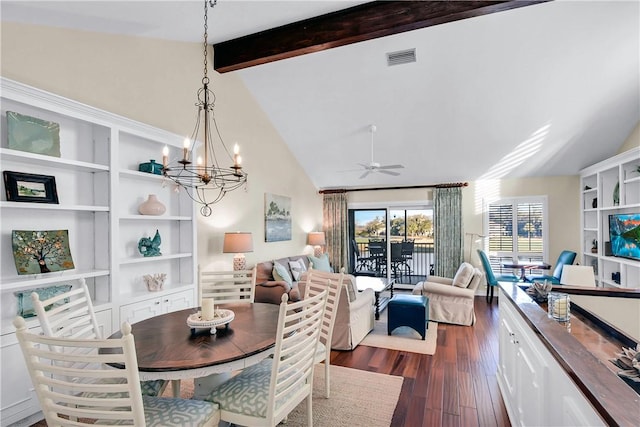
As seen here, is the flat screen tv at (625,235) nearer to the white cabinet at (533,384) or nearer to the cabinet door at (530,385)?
the white cabinet at (533,384)

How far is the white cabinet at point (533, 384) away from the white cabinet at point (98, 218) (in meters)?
3.21

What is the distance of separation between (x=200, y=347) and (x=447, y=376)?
2466 millimetres

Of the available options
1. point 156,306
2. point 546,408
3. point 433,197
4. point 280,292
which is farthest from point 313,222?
point 546,408

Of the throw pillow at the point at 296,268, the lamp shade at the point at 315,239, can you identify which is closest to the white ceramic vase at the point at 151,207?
the throw pillow at the point at 296,268

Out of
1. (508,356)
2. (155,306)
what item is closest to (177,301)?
(155,306)

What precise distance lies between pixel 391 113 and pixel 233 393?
4570mm

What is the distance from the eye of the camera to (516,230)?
6691mm

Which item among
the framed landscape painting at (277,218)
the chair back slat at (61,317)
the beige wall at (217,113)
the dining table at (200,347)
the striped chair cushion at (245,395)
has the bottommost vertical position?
the striped chair cushion at (245,395)

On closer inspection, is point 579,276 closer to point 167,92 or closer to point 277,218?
point 167,92

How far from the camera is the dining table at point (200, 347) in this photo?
5.32 ft

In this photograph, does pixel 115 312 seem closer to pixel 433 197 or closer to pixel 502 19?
pixel 502 19

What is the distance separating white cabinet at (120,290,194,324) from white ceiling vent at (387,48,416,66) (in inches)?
149

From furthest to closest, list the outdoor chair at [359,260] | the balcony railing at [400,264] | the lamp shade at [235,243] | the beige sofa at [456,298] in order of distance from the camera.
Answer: the outdoor chair at [359,260], the balcony railing at [400,264], the beige sofa at [456,298], the lamp shade at [235,243]

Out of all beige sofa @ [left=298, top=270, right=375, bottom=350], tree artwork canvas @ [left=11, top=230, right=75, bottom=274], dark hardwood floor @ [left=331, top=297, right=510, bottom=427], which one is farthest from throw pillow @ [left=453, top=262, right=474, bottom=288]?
tree artwork canvas @ [left=11, top=230, right=75, bottom=274]
